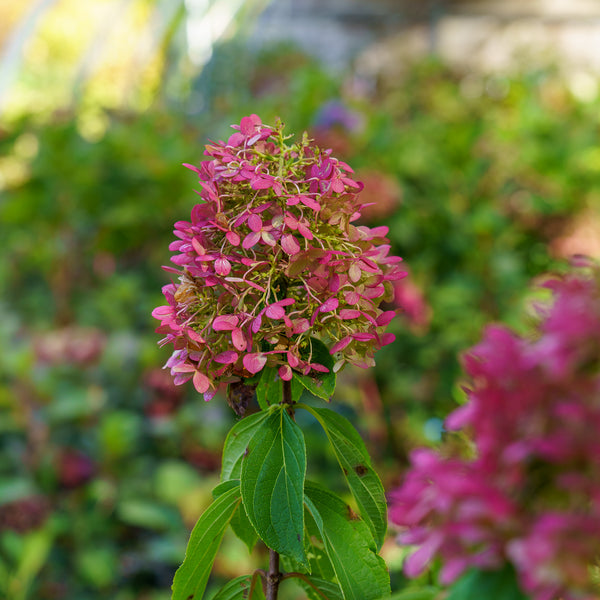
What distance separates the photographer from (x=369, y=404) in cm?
230

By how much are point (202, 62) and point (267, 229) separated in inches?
233

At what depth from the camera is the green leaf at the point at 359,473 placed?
534 mm

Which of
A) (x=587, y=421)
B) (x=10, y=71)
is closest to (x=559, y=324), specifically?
(x=587, y=421)

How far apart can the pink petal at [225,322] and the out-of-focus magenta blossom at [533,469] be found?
0.20 m

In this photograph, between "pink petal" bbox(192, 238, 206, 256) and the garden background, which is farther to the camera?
the garden background

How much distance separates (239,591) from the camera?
54cm

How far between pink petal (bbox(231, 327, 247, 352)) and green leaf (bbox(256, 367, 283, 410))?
0.07 metres

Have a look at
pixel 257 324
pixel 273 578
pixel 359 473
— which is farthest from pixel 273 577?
pixel 257 324

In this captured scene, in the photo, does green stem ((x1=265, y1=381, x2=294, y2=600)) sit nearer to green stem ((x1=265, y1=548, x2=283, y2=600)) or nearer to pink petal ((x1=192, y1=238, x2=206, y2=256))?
green stem ((x1=265, y1=548, x2=283, y2=600))

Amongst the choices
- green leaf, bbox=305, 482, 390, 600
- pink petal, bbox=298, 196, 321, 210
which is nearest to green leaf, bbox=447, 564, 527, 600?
green leaf, bbox=305, 482, 390, 600

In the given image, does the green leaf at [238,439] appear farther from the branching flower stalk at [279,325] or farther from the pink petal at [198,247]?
the pink petal at [198,247]

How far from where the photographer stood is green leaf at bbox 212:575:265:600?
0.54m

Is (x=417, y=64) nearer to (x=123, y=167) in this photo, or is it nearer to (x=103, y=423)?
(x=123, y=167)

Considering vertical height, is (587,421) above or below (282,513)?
above
